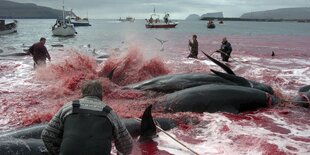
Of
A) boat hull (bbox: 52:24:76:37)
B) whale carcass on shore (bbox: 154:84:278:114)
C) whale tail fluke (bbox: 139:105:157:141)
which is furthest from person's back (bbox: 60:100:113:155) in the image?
boat hull (bbox: 52:24:76:37)

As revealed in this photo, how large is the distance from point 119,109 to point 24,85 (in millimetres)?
6285

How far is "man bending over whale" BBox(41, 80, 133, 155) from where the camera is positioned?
4.32 m

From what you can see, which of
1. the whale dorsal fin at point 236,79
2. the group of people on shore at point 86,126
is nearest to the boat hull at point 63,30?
the whale dorsal fin at point 236,79

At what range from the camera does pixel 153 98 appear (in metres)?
11.1

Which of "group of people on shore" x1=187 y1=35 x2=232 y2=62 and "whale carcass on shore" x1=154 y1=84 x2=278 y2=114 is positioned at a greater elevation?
"group of people on shore" x1=187 y1=35 x2=232 y2=62

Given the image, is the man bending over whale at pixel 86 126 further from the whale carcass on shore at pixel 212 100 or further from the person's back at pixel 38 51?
the person's back at pixel 38 51

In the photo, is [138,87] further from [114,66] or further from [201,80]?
[114,66]

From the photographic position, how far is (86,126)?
432cm

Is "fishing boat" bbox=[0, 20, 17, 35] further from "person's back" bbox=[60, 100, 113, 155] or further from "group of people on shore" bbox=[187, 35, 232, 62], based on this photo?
"person's back" bbox=[60, 100, 113, 155]

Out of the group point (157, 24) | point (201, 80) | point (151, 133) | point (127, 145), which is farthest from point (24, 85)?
point (157, 24)

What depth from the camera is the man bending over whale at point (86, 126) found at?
170 inches

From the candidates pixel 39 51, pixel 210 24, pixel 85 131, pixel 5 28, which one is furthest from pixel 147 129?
pixel 210 24

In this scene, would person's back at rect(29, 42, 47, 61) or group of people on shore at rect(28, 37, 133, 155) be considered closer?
group of people on shore at rect(28, 37, 133, 155)

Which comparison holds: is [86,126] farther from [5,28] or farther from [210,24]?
[210,24]
